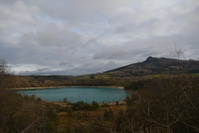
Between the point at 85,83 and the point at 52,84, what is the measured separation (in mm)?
22231

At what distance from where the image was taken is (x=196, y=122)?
1942 mm

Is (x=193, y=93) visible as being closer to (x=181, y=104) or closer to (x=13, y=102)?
(x=181, y=104)

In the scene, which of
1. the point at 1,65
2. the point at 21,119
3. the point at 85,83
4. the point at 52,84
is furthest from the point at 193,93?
the point at 52,84

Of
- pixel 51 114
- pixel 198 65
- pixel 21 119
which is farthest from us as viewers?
pixel 51 114

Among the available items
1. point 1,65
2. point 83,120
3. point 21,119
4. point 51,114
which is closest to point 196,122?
point 83,120

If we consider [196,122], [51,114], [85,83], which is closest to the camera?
[196,122]

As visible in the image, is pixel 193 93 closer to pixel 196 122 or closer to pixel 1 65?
pixel 196 122

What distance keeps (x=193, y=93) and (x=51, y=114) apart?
19.7 meters

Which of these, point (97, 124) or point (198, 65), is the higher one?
point (198, 65)

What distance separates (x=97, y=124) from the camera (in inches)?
86.4

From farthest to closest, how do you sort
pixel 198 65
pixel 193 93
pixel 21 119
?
pixel 21 119 < pixel 198 65 < pixel 193 93

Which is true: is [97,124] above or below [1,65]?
below

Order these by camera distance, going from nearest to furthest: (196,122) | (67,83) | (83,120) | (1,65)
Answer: (196,122), (83,120), (1,65), (67,83)

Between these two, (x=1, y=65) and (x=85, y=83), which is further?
(x=85, y=83)
